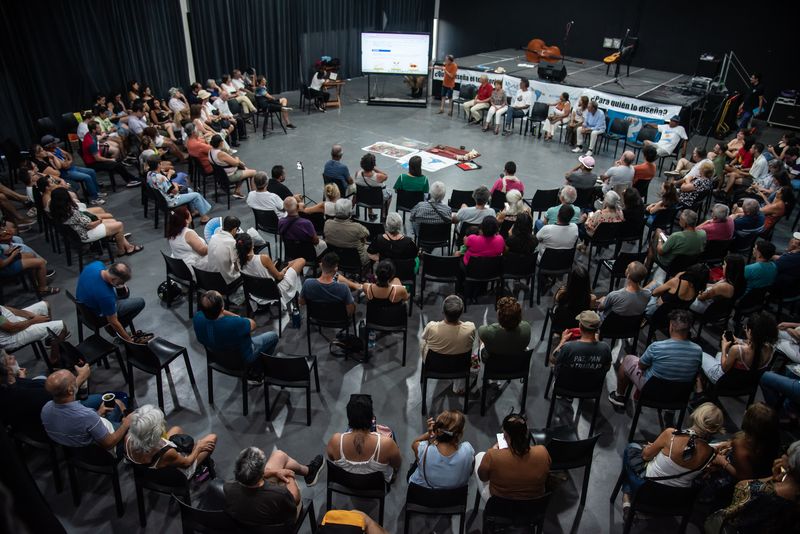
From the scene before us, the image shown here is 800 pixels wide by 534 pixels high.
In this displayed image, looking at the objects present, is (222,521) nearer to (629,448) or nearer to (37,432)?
(37,432)

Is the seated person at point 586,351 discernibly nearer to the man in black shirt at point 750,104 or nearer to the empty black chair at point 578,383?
the empty black chair at point 578,383

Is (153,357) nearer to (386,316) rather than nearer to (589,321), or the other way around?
(386,316)

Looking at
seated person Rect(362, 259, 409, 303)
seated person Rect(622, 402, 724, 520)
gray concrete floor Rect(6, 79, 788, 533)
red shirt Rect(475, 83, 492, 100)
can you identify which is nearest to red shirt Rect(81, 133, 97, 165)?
gray concrete floor Rect(6, 79, 788, 533)

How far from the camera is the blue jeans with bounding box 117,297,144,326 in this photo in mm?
4973

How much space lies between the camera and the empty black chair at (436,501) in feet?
10.9

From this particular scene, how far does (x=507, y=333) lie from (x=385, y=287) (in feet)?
3.87

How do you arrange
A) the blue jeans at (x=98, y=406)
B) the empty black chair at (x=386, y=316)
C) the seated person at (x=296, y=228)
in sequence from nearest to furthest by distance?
1. the blue jeans at (x=98, y=406)
2. the empty black chair at (x=386, y=316)
3. the seated person at (x=296, y=228)

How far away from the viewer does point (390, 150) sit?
10.7 m

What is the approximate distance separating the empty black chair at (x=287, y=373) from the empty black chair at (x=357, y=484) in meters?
0.95

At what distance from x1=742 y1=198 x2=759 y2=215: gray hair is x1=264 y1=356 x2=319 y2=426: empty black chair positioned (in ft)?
17.5

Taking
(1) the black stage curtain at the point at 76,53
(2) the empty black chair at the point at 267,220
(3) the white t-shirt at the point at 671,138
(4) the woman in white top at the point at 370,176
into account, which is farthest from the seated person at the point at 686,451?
(1) the black stage curtain at the point at 76,53

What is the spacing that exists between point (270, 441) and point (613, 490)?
2.66 meters

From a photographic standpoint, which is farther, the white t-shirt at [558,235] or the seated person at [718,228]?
the seated person at [718,228]

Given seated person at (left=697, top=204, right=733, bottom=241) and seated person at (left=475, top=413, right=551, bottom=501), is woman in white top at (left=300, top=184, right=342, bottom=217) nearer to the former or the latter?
seated person at (left=475, top=413, right=551, bottom=501)
